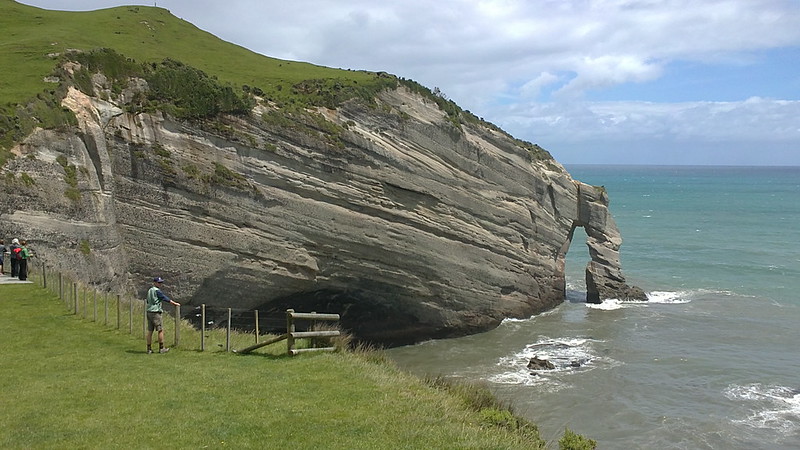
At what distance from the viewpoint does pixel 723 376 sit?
27.5m

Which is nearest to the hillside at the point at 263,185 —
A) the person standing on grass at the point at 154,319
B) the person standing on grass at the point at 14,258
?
the person standing on grass at the point at 14,258

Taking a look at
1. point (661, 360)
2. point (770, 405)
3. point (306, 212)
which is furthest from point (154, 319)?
point (661, 360)

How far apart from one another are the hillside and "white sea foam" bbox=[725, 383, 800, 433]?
1333 cm

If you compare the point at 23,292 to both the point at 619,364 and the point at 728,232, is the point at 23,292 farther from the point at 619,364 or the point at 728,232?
the point at 728,232

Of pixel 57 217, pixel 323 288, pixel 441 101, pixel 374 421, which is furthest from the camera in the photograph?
pixel 441 101

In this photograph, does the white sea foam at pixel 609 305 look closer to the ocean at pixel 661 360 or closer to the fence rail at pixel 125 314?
the ocean at pixel 661 360

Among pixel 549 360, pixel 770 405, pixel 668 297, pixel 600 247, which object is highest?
pixel 600 247

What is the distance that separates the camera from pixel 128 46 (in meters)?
34.7

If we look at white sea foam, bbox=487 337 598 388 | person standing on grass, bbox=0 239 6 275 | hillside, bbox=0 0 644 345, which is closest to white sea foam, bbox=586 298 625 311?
hillside, bbox=0 0 644 345

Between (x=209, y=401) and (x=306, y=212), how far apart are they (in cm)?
1855

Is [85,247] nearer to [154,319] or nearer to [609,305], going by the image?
[154,319]

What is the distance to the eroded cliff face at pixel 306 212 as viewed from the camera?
26094mm

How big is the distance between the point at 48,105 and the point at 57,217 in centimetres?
475

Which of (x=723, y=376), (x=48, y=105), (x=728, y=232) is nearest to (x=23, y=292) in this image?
(x=48, y=105)
